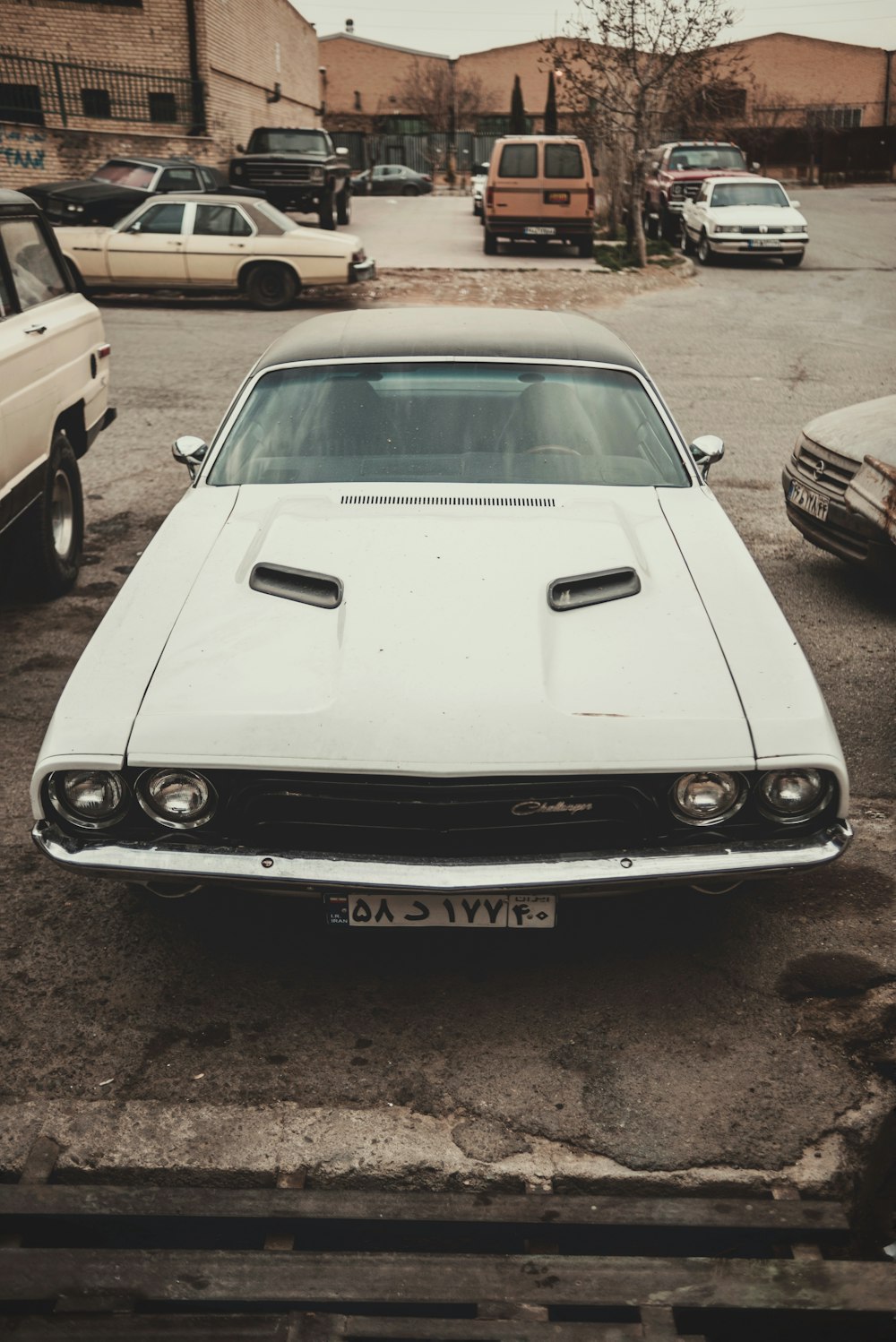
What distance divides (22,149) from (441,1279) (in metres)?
26.1

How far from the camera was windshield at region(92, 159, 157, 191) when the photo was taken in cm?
1827

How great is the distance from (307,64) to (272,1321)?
155 ft

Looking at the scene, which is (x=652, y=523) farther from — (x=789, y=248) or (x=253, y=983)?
(x=789, y=248)

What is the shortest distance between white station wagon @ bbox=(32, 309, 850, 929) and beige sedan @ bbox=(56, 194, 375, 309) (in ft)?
41.2

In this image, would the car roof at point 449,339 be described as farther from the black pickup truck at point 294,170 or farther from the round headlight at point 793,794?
the black pickup truck at point 294,170

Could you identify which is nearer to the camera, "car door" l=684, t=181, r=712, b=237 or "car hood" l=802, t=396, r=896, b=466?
"car hood" l=802, t=396, r=896, b=466

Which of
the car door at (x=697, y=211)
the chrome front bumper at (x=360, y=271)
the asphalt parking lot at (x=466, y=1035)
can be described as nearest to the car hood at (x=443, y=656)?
the asphalt parking lot at (x=466, y=1035)

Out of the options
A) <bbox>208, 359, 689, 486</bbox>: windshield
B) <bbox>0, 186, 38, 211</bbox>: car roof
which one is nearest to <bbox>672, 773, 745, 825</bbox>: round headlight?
<bbox>208, 359, 689, 486</bbox>: windshield

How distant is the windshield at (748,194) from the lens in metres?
20.6

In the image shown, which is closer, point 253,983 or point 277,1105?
point 277,1105

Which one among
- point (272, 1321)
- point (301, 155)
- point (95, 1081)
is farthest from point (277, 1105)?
point (301, 155)

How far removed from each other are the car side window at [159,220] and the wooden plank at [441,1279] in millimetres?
14799

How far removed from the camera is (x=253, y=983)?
10.4ft

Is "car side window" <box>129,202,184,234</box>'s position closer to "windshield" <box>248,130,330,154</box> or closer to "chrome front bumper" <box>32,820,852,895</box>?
"windshield" <box>248,130,330,154</box>
